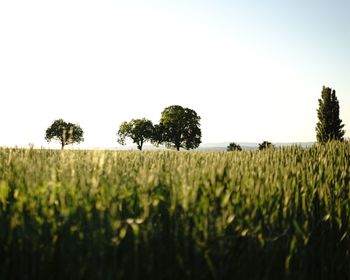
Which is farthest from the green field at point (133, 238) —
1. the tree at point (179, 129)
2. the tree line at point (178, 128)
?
the tree at point (179, 129)

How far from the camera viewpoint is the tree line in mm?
71000

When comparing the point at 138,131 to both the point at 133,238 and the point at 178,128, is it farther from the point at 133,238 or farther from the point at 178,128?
the point at 133,238

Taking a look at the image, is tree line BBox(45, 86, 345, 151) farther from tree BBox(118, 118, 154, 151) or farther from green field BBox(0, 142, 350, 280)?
green field BBox(0, 142, 350, 280)

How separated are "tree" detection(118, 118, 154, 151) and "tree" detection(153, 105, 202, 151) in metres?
3.03

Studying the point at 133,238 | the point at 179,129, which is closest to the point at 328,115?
the point at 179,129

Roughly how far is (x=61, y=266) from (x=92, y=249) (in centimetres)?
26

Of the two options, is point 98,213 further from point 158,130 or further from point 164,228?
point 158,130

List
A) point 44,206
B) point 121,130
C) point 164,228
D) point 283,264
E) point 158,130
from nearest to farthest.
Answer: point 44,206
point 164,228
point 283,264
point 158,130
point 121,130

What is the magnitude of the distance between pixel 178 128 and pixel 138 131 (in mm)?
10010

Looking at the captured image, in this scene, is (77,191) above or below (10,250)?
above

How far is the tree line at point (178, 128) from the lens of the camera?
233ft

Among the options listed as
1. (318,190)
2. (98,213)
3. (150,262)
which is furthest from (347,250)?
(98,213)

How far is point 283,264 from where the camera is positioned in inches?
120

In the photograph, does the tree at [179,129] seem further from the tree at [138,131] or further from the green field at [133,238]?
the green field at [133,238]
